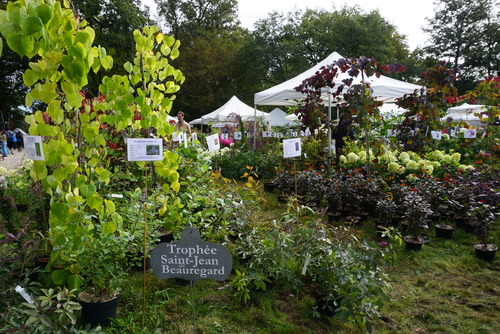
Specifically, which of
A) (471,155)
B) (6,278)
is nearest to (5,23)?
(6,278)

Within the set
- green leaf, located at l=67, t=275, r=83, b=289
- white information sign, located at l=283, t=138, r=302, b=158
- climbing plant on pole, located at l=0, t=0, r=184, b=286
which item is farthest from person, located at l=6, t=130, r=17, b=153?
green leaf, located at l=67, t=275, r=83, b=289

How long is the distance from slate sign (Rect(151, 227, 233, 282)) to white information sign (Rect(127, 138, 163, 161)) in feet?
2.11

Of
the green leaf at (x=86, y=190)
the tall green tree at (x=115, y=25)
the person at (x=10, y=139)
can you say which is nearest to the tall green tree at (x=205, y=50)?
the tall green tree at (x=115, y=25)

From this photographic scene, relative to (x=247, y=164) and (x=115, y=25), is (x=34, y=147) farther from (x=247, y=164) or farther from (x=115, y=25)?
(x=115, y=25)

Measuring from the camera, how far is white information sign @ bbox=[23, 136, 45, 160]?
1.71 m

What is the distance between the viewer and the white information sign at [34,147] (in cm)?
171

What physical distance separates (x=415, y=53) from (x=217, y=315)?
1413 inches

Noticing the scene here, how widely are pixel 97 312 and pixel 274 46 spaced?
1047 inches

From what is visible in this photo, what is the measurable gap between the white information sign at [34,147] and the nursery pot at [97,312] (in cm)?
90

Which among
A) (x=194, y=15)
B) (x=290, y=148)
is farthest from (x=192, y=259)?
(x=194, y=15)

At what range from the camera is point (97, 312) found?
199 cm

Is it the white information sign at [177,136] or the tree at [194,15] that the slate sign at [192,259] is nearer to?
the white information sign at [177,136]


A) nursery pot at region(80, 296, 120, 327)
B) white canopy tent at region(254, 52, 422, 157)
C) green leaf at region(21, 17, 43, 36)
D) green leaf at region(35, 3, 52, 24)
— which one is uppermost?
white canopy tent at region(254, 52, 422, 157)

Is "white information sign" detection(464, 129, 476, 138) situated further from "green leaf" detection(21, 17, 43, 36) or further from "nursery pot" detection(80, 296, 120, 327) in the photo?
"green leaf" detection(21, 17, 43, 36)
